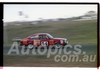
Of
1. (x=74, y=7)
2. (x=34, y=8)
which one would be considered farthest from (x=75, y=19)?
(x=34, y=8)

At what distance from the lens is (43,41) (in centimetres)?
779

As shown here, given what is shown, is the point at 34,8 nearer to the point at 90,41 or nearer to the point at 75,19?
the point at 75,19

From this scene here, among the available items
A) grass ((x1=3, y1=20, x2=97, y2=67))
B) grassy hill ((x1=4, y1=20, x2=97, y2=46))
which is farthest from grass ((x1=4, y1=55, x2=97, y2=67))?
grassy hill ((x1=4, y1=20, x2=97, y2=46))

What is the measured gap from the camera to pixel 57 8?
25.2 feet

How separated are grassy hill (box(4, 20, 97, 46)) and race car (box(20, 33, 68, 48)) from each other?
12 cm

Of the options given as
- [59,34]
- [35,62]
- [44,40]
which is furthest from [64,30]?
[35,62]

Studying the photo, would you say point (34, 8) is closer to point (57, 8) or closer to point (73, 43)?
point (57, 8)

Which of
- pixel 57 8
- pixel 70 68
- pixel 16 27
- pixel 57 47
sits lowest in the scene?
pixel 70 68

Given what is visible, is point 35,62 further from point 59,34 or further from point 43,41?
point 59,34

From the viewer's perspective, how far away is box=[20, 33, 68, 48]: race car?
7730 millimetres

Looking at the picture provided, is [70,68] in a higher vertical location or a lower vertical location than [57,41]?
lower

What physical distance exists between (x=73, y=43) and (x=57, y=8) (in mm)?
1245

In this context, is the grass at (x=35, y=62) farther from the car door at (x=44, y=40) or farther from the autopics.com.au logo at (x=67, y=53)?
the car door at (x=44, y=40)

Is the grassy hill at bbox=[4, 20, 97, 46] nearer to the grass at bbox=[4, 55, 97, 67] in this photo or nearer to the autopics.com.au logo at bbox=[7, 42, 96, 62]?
the autopics.com.au logo at bbox=[7, 42, 96, 62]
